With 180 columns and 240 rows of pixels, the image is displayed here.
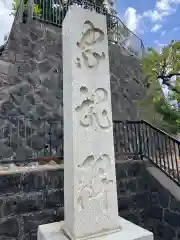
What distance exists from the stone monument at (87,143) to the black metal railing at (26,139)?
3.12m

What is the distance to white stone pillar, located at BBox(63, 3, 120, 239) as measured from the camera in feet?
4.99

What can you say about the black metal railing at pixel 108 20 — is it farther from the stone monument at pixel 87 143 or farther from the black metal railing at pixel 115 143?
the stone monument at pixel 87 143

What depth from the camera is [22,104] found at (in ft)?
17.9

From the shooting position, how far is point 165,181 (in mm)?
3309

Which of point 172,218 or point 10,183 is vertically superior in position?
point 10,183

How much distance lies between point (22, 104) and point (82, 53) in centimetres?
419

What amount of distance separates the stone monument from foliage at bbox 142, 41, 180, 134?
354cm

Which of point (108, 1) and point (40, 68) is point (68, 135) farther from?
point (108, 1)

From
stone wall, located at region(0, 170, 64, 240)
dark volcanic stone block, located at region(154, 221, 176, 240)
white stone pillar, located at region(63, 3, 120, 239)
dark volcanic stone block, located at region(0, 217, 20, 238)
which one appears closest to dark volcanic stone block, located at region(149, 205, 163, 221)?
dark volcanic stone block, located at region(154, 221, 176, 240)

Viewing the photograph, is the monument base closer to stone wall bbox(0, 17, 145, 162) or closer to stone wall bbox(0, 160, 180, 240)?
stone wall bbox(0, 160, 180, 240)

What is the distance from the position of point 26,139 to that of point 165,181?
3620mm

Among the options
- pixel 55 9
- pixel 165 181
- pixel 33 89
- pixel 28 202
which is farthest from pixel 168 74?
pixel 55 9

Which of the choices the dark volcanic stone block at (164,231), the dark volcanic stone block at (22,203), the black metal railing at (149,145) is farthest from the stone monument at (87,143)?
the black metal railing at (149,145)

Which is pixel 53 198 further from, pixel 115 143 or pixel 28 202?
pixel 115 143
